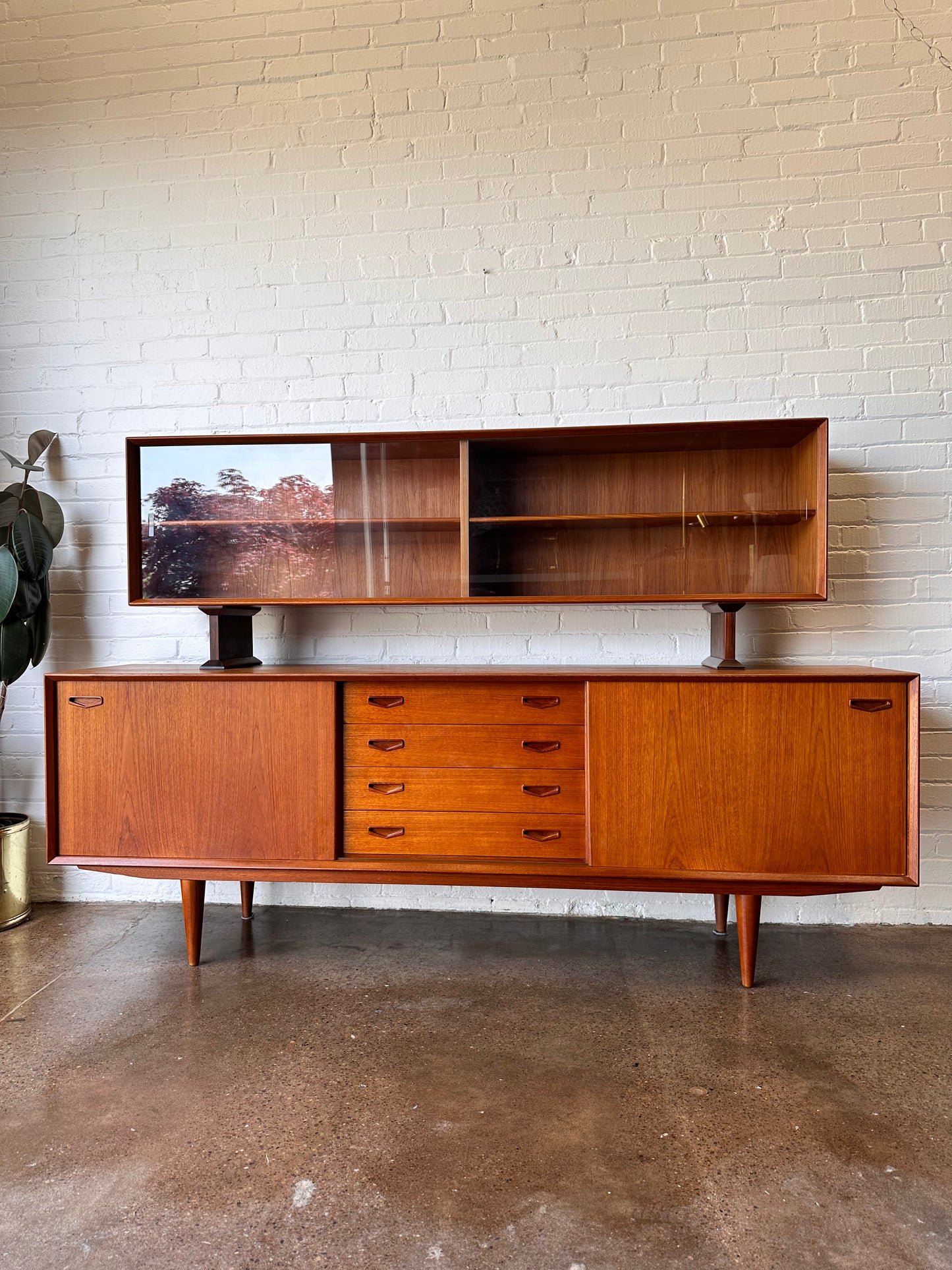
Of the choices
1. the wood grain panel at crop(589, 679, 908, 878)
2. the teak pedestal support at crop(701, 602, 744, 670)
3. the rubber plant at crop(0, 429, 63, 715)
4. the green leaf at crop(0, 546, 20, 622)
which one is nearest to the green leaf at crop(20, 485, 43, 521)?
the rubber plant at crop(0, 429, 63, 715)

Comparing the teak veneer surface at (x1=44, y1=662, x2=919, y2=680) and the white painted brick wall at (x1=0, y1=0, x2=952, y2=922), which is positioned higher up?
the white painted brick wall at (x1=0, y1=0, x2=952, y2=922)

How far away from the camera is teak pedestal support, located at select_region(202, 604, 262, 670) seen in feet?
7.80

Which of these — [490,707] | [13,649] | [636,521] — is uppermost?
[636,521]

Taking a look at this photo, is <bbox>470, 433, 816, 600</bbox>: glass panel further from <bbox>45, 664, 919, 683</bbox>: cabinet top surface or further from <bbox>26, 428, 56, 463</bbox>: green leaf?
<bbox>26, 428, 56, 463</bbox>: green leaf

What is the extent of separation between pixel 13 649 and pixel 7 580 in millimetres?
227

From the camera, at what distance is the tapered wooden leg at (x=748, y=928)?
2.07 meters

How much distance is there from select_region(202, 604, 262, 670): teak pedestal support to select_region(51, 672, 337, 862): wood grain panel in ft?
0.63

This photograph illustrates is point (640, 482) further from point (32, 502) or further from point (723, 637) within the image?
point (32, 502)

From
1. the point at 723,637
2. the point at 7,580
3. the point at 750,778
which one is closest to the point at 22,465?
→ the point at 7,580

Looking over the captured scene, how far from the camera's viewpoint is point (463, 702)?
7.00 ft

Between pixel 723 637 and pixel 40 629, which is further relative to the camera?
pixel 40 629

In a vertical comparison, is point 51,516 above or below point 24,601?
above

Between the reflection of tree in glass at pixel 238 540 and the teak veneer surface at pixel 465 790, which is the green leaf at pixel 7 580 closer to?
the reflection of tree in glass at pixel 238 540

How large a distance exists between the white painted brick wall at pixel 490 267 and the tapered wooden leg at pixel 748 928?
0.47m
